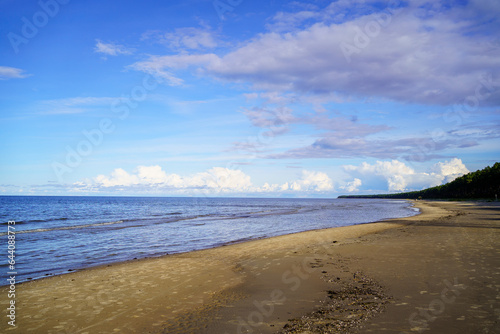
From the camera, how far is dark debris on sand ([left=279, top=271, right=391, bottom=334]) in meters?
6.61

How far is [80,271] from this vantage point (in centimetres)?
1405

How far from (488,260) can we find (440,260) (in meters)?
1.73

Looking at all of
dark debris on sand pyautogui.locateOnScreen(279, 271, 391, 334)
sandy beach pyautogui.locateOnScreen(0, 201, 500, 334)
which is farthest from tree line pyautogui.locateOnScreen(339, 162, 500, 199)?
dark debris on sand pyautogui.locateOnScreen(279, 271, 391, 334)

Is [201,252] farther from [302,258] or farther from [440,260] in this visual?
[440,260]

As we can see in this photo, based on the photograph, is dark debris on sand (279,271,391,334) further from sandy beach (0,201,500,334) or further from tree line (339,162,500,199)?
tree line (339,162,500,199)

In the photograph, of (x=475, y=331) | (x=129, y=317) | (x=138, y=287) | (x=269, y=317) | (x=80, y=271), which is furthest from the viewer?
(x=80, y=271)

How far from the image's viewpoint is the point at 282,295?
9.36m

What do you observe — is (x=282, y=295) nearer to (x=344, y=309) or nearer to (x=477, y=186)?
(x=344, y=309)

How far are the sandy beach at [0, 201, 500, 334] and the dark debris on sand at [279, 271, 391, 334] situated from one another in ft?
0.08

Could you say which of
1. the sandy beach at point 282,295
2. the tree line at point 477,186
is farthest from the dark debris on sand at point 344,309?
the tree line at point 477,186

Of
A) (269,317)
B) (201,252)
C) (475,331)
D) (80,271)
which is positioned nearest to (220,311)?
(269,317)

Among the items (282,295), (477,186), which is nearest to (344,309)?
(282,295)

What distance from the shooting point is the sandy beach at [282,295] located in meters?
7.04

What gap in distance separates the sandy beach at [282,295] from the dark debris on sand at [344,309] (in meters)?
0.02
